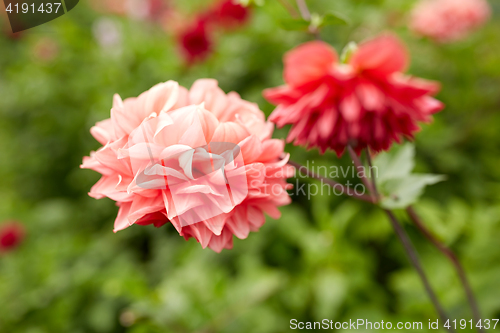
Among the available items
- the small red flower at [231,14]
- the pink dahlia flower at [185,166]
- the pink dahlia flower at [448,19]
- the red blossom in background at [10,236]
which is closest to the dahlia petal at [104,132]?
the pink dahlia flower at [185,166]

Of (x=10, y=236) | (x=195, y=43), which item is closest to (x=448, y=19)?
(x=195, y=43)

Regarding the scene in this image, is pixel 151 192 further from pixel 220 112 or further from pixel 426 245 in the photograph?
pixel 426 245

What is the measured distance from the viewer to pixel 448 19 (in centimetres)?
148

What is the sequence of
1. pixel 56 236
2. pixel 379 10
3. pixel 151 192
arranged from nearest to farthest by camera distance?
pixel 151 192
pixel 379 10
pixel 56 236

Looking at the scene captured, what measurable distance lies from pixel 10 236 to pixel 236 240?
1055 millimetres

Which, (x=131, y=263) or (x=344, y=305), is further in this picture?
(x=131, y=263)

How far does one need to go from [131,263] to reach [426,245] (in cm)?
124

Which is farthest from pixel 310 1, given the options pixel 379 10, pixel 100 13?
pixel 100 13

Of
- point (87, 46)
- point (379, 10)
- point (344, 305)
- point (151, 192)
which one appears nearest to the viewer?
point (151, 192)

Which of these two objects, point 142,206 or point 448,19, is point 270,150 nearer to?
point 142,206

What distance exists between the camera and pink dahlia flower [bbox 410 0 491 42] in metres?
1.47

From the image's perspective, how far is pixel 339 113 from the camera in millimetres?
499

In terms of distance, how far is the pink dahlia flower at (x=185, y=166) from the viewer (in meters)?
0.46

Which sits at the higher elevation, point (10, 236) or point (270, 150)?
point (270, 150)
